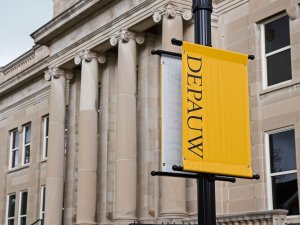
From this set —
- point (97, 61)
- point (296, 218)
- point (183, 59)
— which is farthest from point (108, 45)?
point (183, 59)

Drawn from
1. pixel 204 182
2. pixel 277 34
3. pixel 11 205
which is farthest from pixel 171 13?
pixel 11 205

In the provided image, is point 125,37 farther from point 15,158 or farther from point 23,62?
point 15,158

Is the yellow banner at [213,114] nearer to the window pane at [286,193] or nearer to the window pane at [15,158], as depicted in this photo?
the window pane at [286,193]

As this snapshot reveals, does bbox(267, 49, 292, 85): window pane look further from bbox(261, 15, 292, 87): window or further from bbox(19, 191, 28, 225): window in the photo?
bbox(19, 191, 28, 225): window

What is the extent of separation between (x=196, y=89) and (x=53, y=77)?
18.0 m

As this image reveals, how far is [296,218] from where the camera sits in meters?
14.7

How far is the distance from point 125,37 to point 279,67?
557cm

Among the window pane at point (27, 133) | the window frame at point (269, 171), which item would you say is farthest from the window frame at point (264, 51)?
the window pane at point (27, 133)

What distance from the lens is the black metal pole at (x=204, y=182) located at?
19.5ft

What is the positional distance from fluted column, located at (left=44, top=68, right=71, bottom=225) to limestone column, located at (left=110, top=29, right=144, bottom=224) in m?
4.25

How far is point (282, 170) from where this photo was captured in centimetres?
1583

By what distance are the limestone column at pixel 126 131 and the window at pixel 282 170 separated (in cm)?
453

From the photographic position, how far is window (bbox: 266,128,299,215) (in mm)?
15445

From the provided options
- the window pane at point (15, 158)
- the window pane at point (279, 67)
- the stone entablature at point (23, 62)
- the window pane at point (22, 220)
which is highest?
the stone entablature at point (23, 62)
